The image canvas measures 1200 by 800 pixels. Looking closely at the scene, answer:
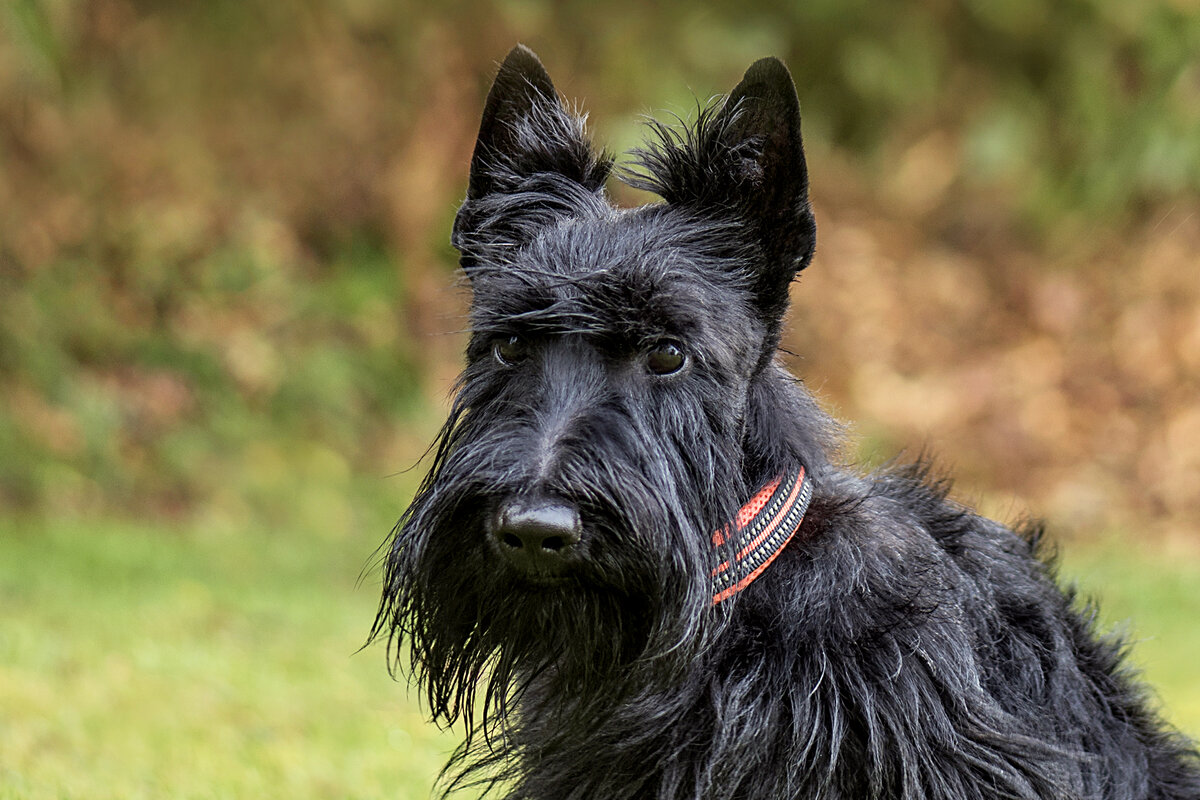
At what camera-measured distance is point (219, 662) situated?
7281 millimetres

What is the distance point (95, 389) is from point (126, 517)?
1117 millimetres

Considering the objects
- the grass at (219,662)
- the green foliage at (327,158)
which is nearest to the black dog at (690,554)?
the grass at (219,662)

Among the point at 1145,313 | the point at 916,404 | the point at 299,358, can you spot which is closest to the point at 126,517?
the point at 299,358

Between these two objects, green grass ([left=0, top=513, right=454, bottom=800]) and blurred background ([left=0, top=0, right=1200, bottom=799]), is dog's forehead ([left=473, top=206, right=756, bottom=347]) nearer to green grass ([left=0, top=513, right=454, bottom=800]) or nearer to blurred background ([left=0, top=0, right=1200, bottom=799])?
green grass ([left=0, top=513, right=454, bottom=800])

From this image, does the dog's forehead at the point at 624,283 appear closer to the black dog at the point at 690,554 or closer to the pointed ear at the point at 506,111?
the black dog at the point at 690,554

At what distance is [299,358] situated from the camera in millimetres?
11555

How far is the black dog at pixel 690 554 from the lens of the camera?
2.98 metres

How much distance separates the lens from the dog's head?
2932 millimetres

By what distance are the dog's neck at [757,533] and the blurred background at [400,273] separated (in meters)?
4.67

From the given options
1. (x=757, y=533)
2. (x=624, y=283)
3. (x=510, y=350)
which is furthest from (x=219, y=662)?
(x=624, y=283)

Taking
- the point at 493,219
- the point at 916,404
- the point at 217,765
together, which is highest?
the point at 916,404

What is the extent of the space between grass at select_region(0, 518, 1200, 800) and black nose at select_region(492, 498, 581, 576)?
254cm

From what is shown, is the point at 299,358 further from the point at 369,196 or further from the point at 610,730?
the point at 610,730

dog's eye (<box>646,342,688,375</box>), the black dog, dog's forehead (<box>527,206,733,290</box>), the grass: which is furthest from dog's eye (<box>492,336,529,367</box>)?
the grass
